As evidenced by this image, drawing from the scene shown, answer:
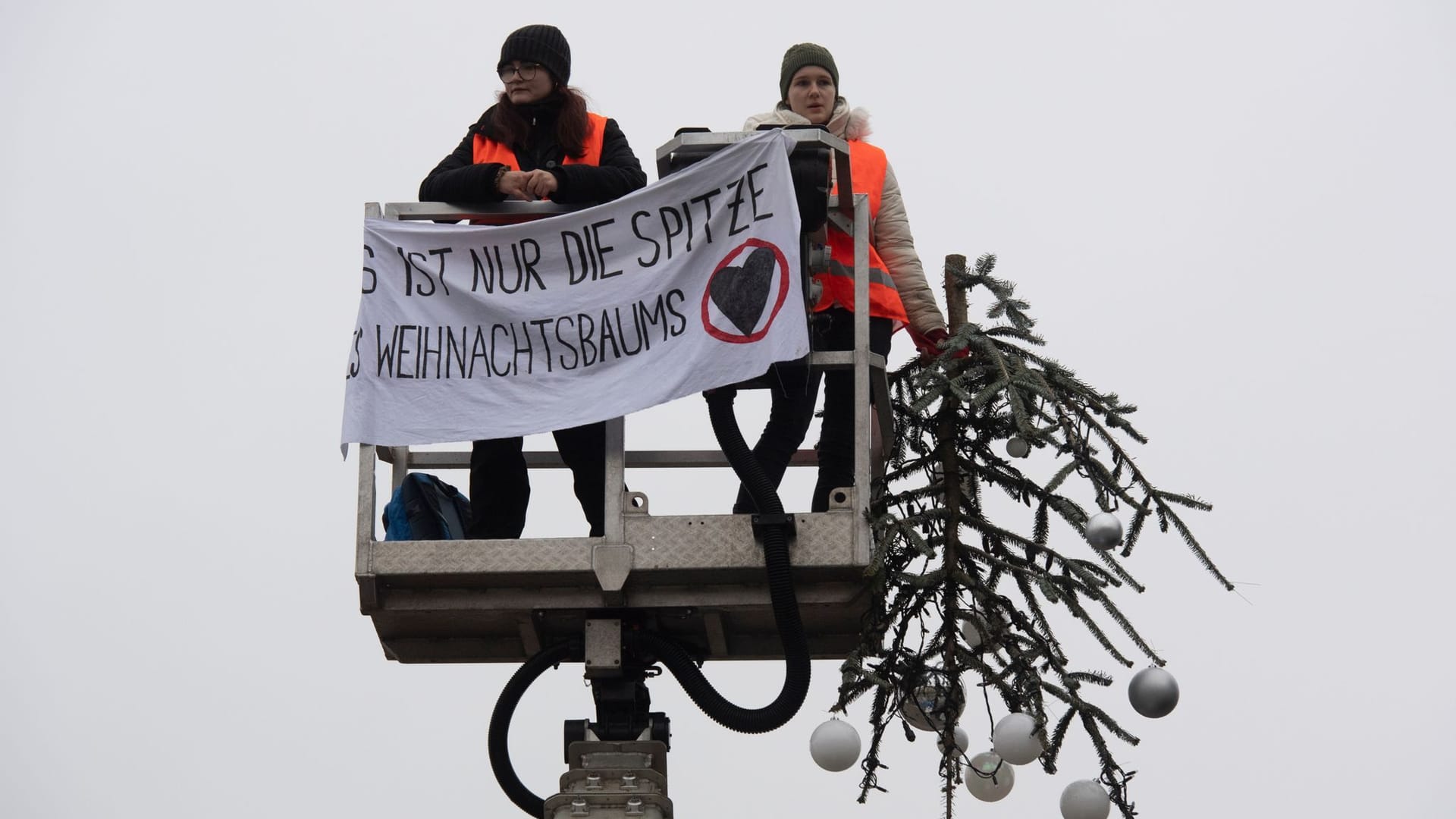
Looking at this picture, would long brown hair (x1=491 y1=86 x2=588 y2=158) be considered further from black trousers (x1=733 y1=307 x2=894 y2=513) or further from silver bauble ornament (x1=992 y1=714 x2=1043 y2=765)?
silver bauble ornament (x1=992 y1=714 x2=1043 y2=765)

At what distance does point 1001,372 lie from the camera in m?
13.4

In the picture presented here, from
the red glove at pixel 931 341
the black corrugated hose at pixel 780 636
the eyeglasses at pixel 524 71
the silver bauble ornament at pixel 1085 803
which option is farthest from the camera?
the red glove at pixel 931 341

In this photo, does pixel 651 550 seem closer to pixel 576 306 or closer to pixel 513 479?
pixel 513 479

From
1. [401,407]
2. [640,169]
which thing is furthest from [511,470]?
[640,169]

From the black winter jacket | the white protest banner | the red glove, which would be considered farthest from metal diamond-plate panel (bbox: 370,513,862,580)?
the black winter jacket

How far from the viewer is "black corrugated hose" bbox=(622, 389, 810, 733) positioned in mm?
12930

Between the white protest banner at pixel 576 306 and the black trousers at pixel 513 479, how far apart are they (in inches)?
8.2

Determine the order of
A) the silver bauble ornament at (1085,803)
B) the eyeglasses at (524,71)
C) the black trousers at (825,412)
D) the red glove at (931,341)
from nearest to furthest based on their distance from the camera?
the silver bauble ornament at (1085,803), the black trousers at (825,412), the eyeglasses at (524,71), the red glove at (931,341)

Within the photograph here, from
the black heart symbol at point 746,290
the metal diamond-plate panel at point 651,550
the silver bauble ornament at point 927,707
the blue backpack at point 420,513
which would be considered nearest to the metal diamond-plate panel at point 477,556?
the metal diamond-plate panel at point 651,550

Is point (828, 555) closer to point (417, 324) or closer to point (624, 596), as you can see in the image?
point (624, 596)

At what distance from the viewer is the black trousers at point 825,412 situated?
13305 mm

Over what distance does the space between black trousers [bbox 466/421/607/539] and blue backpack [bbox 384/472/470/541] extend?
0.12 m

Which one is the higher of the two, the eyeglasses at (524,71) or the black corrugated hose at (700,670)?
the eyeglasses at (524,71)

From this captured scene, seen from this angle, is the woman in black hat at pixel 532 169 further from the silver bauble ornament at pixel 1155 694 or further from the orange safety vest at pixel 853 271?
the silver bauble ornament at pixel 1155 694
